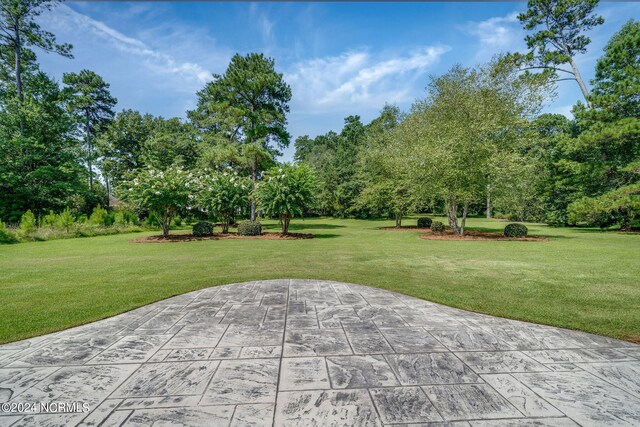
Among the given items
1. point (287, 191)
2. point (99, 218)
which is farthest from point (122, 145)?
point (287, 191)

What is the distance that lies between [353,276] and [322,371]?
14.3 feet

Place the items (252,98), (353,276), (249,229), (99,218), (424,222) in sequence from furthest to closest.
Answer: (252,98) → (424,222) → (99,218) → (249,229) → (353,276)

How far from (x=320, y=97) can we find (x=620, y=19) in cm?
2430

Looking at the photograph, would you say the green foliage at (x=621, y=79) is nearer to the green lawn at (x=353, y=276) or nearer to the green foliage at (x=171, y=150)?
the green lawn at (x=353, y=276)

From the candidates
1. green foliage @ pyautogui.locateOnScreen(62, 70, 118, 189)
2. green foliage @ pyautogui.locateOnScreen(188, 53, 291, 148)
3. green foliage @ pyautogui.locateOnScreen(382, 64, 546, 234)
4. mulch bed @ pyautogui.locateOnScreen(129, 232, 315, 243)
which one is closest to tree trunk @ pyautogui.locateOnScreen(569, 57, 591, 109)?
green foliage @ pyautogui.locateOnScreen(382, 64, 546, 234)

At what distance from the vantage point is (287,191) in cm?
1482

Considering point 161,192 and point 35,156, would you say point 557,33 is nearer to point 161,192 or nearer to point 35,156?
point 161,192

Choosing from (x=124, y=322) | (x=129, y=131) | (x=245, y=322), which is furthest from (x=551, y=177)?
(x=129, y=131)

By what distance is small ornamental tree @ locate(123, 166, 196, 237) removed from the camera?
1381 cm

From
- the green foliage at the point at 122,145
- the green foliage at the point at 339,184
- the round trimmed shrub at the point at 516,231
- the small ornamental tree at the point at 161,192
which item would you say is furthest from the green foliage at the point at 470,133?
the green foliage at the point at 122,145

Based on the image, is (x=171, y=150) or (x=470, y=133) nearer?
(x=470, y=133)

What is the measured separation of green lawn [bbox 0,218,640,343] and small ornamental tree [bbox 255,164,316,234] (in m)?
3.54

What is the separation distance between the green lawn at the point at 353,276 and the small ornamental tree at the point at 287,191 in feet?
11.6

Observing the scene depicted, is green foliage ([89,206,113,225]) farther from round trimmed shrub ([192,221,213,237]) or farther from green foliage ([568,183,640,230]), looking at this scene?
green foliage ([568,183,640,230])
